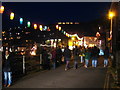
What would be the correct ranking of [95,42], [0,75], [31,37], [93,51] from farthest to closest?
[31,37] < [95,42] < [93,51] < [0,75]

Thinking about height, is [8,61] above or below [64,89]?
above

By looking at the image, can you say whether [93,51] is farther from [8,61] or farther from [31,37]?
[31,37]

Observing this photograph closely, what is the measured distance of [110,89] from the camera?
863cm

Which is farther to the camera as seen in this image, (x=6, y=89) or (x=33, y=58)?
(x=33, y=58)

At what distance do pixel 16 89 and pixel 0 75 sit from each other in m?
2.75

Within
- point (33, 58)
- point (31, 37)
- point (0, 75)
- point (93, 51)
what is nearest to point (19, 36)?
point (31, 37)

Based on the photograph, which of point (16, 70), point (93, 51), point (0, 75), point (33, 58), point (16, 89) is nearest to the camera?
point (16, 89)

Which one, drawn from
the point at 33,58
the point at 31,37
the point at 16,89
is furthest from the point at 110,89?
the point at 31,37

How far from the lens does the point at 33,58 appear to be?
69.2 feet

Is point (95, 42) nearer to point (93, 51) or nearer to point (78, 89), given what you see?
point (93, 51)

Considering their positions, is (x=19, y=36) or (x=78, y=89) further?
(x=19, y=36)

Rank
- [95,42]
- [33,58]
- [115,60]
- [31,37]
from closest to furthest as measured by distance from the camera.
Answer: [115,60], [33,58], [95,42], [31,37]

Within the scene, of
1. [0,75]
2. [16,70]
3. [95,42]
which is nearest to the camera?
[0,75]

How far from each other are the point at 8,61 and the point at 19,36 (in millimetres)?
52282
